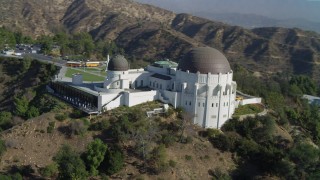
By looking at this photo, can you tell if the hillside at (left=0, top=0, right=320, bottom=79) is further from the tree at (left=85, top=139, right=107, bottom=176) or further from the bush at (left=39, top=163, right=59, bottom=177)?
the bush at (left=39, top=163, right=59, bottom=177)

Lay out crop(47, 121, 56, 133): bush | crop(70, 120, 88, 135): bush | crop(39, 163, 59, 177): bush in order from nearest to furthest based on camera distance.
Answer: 1. crop(39, 163, 59, 177): bush
2. crop(70, 120, 88, 135): bush
3. crop(47, 121, 56, 133): bush

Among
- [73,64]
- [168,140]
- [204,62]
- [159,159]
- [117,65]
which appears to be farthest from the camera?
[73,64]

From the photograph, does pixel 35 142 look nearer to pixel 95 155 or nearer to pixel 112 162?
pixel 95 155

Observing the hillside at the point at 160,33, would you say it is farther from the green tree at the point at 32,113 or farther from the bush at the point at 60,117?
the bush at the point at 60,117

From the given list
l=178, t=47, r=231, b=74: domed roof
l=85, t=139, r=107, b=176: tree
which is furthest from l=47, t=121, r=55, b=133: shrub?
l=178, t=47, r=231, b=74: domed roof

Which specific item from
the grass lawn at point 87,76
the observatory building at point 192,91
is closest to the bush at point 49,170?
the observatory building at point 192,91

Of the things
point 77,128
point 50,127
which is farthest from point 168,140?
point 50,127
